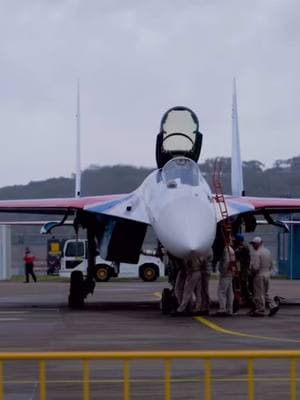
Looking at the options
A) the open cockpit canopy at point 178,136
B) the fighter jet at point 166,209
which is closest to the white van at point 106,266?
the fighter jet at point 166,209

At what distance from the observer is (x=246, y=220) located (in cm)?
2381

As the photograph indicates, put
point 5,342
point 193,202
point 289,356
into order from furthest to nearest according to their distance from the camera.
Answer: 1. point 193,202
2. point 5,342
3. point 289,356

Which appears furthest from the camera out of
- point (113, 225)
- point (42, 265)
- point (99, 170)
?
point (42, 265)

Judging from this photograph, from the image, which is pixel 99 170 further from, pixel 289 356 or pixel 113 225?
pixel 289 356

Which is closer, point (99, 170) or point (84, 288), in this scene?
point (84, 288)

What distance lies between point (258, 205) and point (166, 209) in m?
4.72

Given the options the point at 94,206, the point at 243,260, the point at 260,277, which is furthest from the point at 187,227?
the point at 243,260

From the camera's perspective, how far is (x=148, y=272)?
46000 mm

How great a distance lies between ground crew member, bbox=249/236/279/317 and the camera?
20.5 meters

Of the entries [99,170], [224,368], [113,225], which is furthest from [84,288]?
[99,170]

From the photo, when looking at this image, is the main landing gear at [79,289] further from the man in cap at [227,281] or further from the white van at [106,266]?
the white van at [106,266]

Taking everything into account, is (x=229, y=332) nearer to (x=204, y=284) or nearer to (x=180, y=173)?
(x=204, y=284)

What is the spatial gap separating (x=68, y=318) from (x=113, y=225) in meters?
2.94

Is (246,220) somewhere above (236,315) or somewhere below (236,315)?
above
